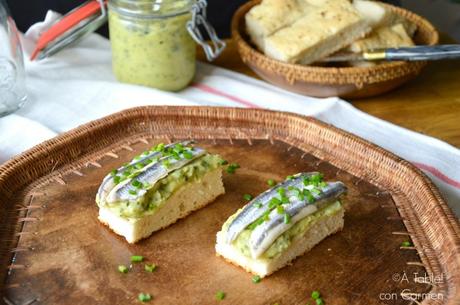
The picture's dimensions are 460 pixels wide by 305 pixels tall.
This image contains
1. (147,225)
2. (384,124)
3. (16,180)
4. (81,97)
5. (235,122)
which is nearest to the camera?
(147,225)

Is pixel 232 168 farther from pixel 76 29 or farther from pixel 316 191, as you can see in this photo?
pixel 76 29

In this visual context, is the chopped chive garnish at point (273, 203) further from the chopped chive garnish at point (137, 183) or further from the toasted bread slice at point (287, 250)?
the chopped chive garnish at point (137, 183)

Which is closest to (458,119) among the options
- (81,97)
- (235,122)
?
(235,122)

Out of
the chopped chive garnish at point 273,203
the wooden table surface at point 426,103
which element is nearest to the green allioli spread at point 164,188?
the chopped chive garnish at point 273,203

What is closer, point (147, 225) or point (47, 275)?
point (47, 275)

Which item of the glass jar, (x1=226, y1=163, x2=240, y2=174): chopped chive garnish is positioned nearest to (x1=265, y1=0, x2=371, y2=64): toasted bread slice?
the glass jar

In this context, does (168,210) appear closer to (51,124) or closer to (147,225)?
(147,225)
